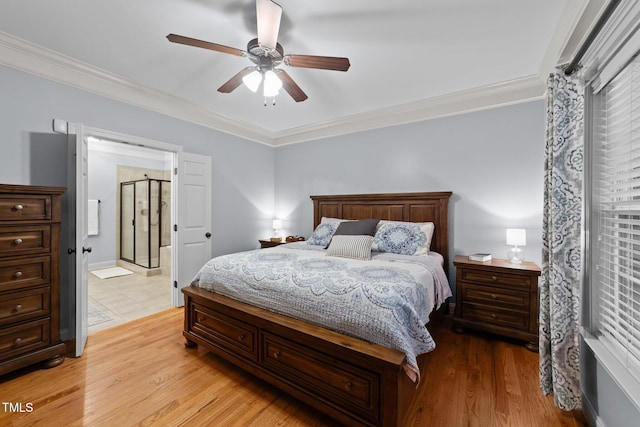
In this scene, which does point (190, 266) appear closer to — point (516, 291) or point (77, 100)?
point (77, 100)

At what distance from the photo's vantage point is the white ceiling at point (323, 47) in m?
1.86

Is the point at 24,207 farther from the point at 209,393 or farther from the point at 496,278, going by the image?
the point at 496,278

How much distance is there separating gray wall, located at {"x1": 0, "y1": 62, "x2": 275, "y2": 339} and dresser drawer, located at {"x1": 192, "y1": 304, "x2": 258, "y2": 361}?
1262 mm

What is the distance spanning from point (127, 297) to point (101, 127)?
234cm

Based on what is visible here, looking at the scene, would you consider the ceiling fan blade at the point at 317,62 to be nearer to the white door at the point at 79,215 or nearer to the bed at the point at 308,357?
the bed at the point at 308,357

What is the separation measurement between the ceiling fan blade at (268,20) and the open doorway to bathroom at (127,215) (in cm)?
401

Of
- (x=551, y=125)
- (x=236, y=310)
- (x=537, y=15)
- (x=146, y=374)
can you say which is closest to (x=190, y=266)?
(x=146, y=374)

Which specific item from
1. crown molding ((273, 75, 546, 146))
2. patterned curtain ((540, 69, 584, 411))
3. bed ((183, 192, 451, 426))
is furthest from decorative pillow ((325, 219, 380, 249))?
patterned curtain ((540, 69, 584, 411))

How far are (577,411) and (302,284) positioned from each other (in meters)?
1.92

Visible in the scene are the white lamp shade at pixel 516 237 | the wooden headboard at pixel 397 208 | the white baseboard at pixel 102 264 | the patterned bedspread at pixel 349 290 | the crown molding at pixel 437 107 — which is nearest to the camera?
the patterned bedspread at pixel 349 290

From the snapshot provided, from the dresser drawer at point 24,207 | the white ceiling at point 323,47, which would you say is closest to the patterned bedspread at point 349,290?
the dresser drawer at point 24,207

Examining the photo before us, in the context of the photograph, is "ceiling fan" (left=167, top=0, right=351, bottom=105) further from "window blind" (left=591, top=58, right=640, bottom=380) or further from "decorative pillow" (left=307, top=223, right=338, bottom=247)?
"decorative pillow" (left=307, top=223, right=338, bottom=247)

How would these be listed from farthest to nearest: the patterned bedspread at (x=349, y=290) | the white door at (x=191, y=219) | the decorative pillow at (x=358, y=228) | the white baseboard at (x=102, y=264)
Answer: the white baseboard at (x=102, y=264) → the white door at (x=191, y=219) → the decorative pillow at (x=358, y=228) → the patterned bedspread at (x=349, y=290)

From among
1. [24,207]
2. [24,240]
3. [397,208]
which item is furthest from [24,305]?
[397,208]
